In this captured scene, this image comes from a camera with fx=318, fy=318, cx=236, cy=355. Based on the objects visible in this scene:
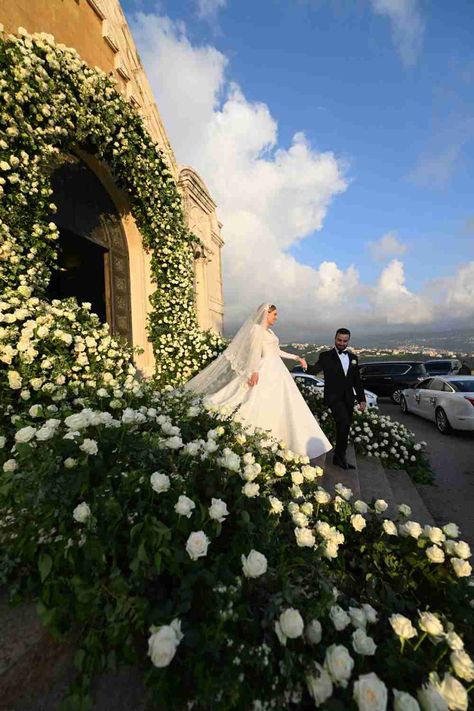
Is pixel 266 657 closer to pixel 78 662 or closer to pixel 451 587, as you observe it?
pixel 78 662

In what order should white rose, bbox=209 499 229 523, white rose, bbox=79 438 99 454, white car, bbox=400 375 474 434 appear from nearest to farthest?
white rose, bbox=209 499 229 523 < white rose, bbox=79 438 99 454 < white car, bbox=400 375 474 434

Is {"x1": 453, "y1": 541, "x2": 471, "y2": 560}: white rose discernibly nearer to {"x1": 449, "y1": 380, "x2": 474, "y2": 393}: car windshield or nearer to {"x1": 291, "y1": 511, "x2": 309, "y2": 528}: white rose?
{"x1": 291, "y1": 511, "x2": 309, "y2": 528}: white rose

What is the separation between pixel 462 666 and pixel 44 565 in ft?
5.47

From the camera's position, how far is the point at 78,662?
110 centimetres

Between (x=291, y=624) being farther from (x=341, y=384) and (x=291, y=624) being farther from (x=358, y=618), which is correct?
(x=341, y=384)

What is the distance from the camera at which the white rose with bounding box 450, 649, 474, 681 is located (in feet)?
3.87

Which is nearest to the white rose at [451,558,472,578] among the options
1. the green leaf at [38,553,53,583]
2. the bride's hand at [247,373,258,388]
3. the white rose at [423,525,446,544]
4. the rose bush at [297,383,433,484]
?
the white rose at [423,525,446,544]

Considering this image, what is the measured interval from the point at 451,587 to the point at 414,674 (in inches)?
27.4

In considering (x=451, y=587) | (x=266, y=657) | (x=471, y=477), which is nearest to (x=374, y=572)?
(x=451, y=587)

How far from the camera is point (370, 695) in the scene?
1051 mm

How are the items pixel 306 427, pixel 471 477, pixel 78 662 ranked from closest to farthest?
pixel 78 662 < pixel 306 427 < pixel 471 477

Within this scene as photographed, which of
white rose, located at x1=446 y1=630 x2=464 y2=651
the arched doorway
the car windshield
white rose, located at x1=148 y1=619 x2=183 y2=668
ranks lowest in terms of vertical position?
the car windshield

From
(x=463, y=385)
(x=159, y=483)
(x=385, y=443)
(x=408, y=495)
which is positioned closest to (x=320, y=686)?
(x=159, y=483)

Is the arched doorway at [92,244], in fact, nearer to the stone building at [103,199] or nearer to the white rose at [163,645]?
the stone building at [103,199]
